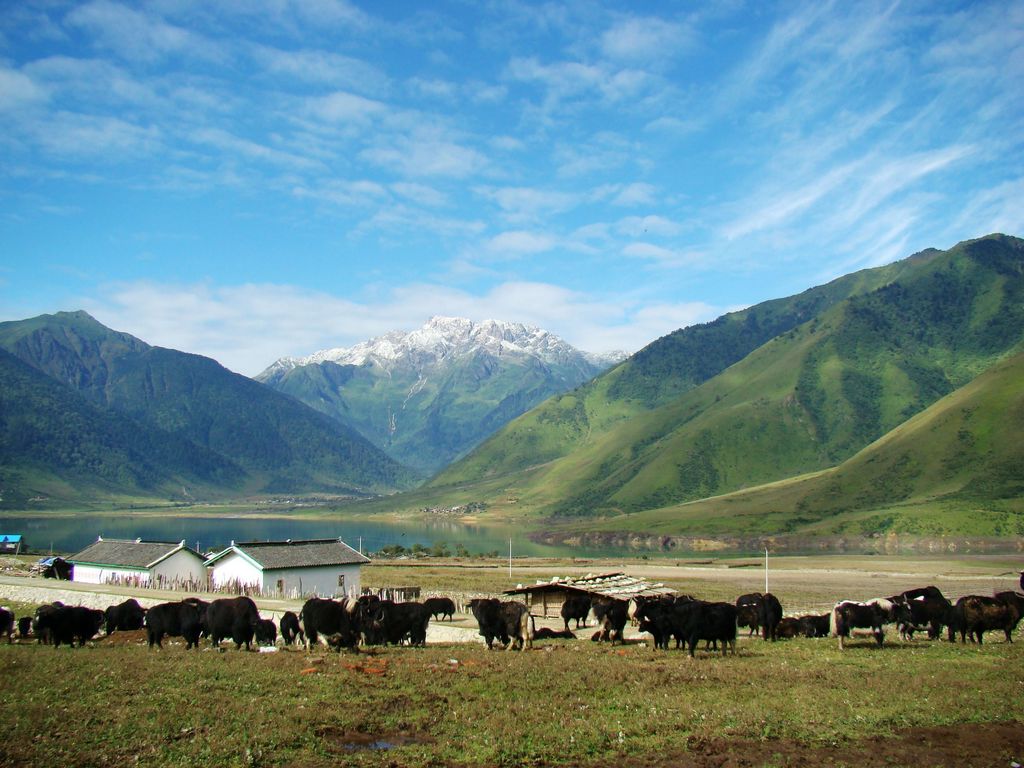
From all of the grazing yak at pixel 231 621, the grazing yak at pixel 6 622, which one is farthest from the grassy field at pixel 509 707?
the grazing yak at pixel 6 622

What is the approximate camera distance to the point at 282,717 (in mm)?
17094

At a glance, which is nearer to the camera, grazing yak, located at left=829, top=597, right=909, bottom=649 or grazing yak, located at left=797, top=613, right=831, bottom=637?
grazing yak, located at left=829, top=597, right=909, bottom=649

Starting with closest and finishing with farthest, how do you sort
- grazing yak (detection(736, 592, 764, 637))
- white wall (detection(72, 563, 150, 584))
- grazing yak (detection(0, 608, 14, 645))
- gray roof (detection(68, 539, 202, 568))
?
grazing yak (detection(0, 608, 14, 645)) → grazing yak (detection(736, 592, 764, 637)) → white wall (detection(72, 563, 150, 584)) → gray roof (detection(68, 539, 202, 568))

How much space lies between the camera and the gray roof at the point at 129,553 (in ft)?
202

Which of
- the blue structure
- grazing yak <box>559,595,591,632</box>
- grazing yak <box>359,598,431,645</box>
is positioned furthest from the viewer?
the blue structure

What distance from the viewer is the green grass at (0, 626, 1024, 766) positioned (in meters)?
15.4

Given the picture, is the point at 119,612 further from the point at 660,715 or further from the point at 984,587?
the point at 984,587

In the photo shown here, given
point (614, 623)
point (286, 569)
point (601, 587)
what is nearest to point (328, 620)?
point (614, 623)

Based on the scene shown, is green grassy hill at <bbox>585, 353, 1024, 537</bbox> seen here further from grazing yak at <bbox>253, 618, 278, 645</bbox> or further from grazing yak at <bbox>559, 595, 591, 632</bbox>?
grazing yak at <bbox>253, 618, 278, 645</bbox>

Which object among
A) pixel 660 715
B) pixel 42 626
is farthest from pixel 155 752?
pixel 42 626

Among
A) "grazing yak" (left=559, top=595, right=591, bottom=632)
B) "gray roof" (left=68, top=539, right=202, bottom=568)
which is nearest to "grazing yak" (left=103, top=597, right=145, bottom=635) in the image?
"grazing yak" (left=559, top=595, right=591, bottom=632)

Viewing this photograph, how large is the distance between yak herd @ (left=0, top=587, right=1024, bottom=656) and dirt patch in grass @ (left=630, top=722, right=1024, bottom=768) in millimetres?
10720

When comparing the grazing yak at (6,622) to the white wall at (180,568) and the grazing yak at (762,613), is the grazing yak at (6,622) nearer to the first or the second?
the grazing yak at (762,613)

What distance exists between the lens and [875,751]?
16.2 meters
